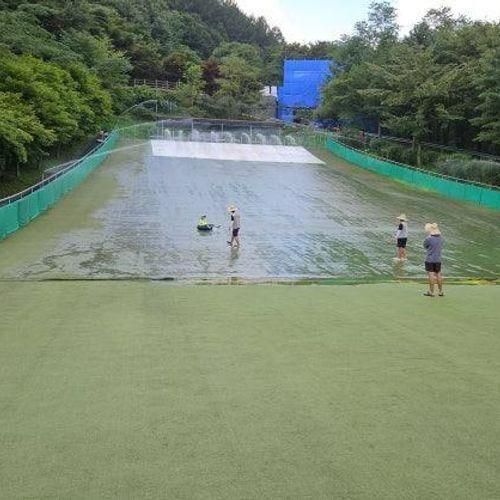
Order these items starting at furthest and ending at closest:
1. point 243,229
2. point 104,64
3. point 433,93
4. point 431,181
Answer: point 104,64 → point 433,93 → point 431,181 → point 243,229

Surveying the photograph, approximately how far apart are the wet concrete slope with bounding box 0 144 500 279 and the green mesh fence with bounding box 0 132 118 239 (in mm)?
501

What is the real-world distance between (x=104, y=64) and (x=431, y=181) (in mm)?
34913

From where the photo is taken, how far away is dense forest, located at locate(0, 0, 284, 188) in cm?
3300

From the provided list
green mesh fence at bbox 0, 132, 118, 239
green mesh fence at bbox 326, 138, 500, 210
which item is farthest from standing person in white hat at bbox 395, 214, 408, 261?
green mesh fence at bbox 326, 138, 500, 210

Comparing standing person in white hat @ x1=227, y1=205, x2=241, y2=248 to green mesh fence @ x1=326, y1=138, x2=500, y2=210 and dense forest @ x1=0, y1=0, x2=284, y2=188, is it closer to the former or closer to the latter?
dense forest @ x1=0, y1=0, x2=284, y2=188

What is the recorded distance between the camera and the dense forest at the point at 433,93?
145 ft

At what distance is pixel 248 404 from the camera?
6.23m

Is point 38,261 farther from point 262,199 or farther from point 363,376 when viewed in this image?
point 262,199

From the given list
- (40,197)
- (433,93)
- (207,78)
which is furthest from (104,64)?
(40,197)

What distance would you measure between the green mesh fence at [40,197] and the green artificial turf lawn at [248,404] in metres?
11.0

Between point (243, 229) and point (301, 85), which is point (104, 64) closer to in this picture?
point (301, 85)

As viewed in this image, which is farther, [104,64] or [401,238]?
[104,64]

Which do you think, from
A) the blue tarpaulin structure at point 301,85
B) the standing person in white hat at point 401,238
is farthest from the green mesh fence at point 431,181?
the blue tarpaulin structure at point 301,85

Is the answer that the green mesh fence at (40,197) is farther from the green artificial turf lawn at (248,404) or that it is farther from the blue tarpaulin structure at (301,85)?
the blue tarpaulin structure at (301,85)
